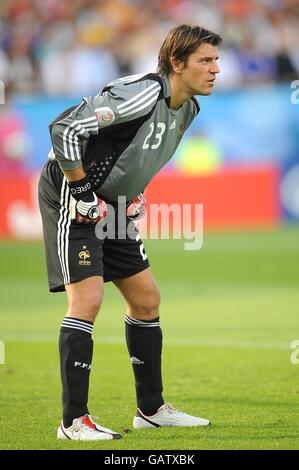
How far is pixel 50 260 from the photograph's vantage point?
6.29 m

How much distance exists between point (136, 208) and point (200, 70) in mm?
1015

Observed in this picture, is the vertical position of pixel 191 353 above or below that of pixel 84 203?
below

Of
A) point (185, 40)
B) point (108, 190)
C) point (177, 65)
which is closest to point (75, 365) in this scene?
point (108, 190)

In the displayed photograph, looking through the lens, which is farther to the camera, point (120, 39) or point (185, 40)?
point (120, 39)

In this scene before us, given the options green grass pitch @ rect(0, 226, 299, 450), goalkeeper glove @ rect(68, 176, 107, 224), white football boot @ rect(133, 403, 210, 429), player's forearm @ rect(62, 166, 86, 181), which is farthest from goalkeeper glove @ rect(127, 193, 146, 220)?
green grass pitch @ rect(0, 226, 299, 450)

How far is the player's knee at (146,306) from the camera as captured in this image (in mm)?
6562

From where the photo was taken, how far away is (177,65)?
20.6 ft

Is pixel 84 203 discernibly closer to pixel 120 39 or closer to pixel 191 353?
pixel 191 353

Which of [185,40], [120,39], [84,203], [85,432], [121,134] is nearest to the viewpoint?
[85,432]

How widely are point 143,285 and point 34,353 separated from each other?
3.72 metres

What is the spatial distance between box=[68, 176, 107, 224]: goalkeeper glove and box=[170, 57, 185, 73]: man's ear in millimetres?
937

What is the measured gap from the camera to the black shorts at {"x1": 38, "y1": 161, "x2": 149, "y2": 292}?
614cm

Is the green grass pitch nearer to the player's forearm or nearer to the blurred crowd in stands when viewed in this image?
the player's forearm
